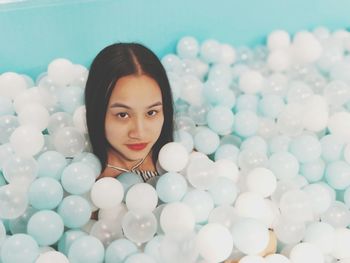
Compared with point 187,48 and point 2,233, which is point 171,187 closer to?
point 2,233

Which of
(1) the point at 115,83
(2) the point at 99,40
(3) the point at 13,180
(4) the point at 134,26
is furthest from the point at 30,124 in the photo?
(4) the point at 134,26

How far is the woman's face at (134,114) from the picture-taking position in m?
1.15


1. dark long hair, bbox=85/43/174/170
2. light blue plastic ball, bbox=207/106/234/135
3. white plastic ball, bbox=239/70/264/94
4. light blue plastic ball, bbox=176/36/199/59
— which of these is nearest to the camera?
dark long hair, bbox=85/43/174/170

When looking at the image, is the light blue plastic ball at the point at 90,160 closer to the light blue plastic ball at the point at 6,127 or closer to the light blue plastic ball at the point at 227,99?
the light blue plastic ball at the point at 6,127

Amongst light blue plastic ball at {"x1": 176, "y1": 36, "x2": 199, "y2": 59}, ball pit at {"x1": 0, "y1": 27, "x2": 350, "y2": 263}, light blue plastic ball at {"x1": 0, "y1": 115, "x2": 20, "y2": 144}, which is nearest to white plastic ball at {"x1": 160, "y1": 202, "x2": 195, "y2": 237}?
ball pit at {"x1": 0, "y1": 27, "x2": 350, "y2": 263}

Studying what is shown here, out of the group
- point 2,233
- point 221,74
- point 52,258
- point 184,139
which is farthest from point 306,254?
point 221,74

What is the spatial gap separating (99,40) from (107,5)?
4.4 inches

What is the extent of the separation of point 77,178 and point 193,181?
27 cm

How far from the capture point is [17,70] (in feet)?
5.26

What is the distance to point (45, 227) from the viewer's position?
1105 millimetres

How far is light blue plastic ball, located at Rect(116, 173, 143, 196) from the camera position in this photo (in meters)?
1.26

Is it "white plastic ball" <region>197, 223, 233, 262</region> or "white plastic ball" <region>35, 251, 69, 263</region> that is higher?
"white plastic ball" <region>197, 223, 233, 262</region>

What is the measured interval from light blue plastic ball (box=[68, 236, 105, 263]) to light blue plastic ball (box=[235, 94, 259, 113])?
0.68 meters

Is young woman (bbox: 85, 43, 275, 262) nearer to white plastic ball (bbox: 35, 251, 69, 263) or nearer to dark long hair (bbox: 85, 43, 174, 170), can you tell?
dark long hair (bbox: 85, 43, 174, 170)
